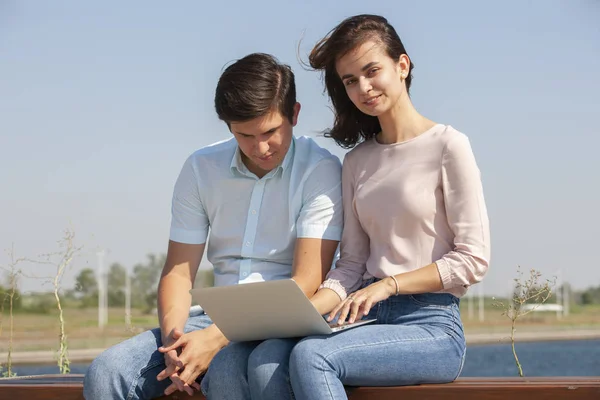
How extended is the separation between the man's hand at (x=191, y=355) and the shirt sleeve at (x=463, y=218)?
0.79 meters

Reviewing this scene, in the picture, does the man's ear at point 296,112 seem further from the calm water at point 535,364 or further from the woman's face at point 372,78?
the calm water at point 535,364

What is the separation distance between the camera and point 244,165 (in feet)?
10.9

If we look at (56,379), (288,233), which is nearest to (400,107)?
(288,233)

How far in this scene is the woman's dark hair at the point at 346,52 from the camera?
305 centimetres

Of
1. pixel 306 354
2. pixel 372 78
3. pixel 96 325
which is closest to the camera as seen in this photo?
pixel 306 354

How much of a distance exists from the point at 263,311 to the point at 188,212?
0.80 meters

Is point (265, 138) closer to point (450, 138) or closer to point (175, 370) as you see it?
point (450, 138)

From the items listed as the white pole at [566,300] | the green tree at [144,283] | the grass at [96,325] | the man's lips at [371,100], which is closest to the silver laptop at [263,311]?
the man's lips at [371,100]

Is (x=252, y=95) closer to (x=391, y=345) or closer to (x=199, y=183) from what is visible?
(x=199, y=183)

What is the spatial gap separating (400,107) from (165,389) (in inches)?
49.4

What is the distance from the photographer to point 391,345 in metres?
2.67

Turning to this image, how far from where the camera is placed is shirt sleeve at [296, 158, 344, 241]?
3.10 metres

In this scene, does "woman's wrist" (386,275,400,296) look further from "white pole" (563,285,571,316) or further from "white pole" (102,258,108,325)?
"white pole" (563,285,571,316)

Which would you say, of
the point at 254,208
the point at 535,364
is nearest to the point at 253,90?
the point at 254,208
